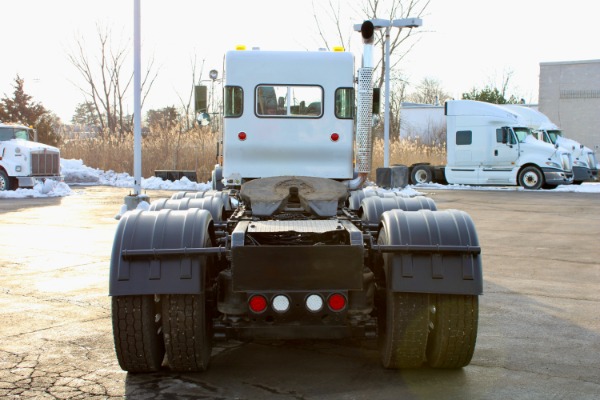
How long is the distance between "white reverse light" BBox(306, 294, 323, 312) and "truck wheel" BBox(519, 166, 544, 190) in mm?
25602

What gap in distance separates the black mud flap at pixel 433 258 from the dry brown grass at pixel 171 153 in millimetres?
24864

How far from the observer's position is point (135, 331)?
5.16 metres

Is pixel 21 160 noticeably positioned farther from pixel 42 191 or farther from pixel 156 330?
pixel 156 330

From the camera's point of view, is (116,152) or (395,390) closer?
(395,390)

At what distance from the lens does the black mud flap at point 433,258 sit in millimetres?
5070

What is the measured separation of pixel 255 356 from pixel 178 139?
86.0ft

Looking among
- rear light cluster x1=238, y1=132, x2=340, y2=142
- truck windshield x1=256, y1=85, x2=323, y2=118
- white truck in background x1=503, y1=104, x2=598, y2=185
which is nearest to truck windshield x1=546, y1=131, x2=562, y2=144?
white truck in background x1=503, y1=104, x2=598, y2=185

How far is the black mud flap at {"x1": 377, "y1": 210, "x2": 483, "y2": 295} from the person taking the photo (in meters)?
5.07

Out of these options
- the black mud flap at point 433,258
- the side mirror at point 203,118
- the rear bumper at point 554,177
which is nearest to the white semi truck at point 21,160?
the side mirror at point 203,118

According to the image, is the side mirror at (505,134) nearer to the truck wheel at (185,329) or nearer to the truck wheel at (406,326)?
the truck wheel at (406,326)

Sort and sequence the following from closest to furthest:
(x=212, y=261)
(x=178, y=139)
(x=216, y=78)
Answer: (x=212, y=261), (x=216, y=78), (x=178, y=139)

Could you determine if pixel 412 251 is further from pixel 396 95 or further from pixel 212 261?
pixel 396 95

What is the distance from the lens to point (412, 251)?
5125 millimetres

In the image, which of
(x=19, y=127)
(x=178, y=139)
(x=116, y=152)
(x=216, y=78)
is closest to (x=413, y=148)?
(x=178, y=139)
